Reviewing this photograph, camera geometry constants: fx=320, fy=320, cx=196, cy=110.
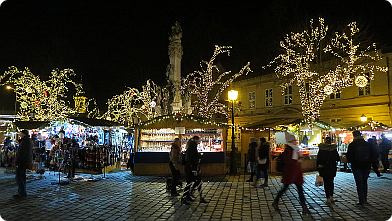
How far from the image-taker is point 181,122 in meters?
15.2

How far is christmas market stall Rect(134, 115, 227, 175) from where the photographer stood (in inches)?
574

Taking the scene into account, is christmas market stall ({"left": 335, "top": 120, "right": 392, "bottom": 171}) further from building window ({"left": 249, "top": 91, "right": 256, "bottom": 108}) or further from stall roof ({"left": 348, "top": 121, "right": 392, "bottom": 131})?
building window ({"left": 249, "top": 91, "right": 256, "bottom": 108})

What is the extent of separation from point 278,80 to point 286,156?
23701 millimetres

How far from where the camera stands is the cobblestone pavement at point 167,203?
23.1 ft

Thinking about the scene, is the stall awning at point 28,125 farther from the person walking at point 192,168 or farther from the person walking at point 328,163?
the person walking at point 328,163

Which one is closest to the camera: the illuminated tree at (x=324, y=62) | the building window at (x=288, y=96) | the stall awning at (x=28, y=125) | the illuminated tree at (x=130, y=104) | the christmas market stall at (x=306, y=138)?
the christmas market stall at (x=306, y=138)

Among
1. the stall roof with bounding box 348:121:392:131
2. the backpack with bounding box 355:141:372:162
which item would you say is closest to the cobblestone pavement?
the backpack with bounding box 355:141:372:162

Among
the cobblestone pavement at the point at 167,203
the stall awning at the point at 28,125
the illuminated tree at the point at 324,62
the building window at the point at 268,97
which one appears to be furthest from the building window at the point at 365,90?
the stall awning at the point at 28,125

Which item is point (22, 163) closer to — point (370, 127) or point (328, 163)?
point (328, 163)

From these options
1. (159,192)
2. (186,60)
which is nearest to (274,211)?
(159,192)

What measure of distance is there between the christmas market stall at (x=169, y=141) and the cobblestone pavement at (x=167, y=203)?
101 inches

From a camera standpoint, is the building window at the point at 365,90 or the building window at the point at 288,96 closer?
the building window at the point at 365,90

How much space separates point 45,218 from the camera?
→ 22.1ft

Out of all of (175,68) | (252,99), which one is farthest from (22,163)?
(252,99)
